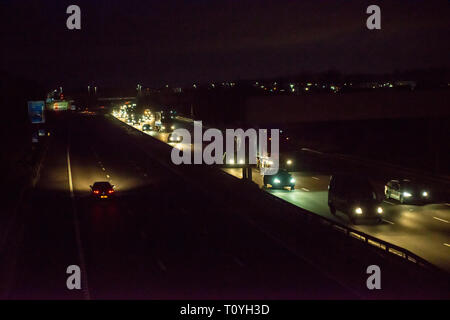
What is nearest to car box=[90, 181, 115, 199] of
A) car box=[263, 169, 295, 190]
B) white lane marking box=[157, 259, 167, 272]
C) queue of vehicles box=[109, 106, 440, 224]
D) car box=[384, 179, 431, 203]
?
car box=[263, 169, 295, 190]

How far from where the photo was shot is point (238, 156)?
51281mm

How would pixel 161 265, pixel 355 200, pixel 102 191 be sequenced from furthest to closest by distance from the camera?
1. pixel 102 191
2. pixel 355 200
3. pixel 161 265

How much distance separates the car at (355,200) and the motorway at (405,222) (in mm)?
458

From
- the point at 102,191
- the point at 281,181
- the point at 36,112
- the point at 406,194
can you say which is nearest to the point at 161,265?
the point at 102,191

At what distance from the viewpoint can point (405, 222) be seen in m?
27.5

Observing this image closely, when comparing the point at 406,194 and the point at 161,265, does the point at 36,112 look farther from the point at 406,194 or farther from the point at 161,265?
the point at 161,265

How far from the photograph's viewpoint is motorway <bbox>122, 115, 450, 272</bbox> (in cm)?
2239

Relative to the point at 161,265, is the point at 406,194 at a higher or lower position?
higher

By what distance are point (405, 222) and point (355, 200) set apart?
2.48 m

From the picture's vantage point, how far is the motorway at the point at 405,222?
73.5ft

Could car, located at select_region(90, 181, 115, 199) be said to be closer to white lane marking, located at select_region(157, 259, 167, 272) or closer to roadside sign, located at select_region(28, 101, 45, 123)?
white lane marking, located at select_region(157, 259, 167, 272)

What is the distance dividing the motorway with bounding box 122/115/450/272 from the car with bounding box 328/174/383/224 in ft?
1.50

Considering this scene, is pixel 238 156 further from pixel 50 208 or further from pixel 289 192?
pixel 50 208

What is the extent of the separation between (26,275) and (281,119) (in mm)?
53735
